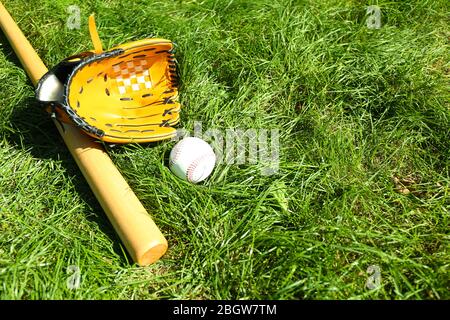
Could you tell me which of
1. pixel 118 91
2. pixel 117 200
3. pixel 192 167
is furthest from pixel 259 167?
pixel 118 91

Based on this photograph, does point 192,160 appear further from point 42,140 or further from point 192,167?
point 42,140

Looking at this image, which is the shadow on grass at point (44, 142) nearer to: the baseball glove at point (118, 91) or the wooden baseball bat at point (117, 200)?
the wooden baseball bat at point (117, 200)

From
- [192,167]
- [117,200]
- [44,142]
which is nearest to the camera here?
[117,200]

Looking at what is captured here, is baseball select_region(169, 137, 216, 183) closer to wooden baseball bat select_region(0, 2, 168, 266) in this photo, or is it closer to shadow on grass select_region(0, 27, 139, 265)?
wooden baseball bat select_region(0, 2, 168, 266)

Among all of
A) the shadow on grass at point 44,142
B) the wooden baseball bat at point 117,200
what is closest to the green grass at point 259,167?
the shadow on grass at point 44,142

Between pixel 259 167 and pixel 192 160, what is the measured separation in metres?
0.39

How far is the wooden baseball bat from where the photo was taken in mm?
2330

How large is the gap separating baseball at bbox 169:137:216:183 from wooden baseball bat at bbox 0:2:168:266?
0.97 ft

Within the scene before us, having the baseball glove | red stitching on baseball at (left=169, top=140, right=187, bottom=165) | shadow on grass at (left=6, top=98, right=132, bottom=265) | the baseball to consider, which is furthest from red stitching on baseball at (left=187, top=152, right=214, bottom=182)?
shadow on grass at (left=6, top=98, right=132, bottom=265)

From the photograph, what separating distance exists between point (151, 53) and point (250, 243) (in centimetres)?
140

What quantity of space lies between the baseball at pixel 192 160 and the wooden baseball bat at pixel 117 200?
30 centimetres

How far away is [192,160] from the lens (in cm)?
260

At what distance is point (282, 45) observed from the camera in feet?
10.6

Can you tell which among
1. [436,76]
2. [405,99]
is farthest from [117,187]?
[436,76]
